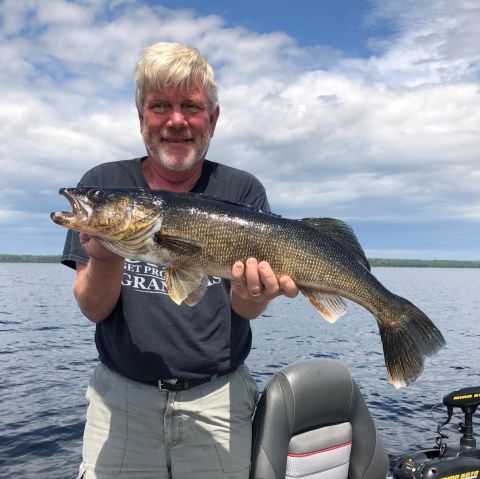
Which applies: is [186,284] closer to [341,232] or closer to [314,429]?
[341,232]

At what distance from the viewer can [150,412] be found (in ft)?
14.4

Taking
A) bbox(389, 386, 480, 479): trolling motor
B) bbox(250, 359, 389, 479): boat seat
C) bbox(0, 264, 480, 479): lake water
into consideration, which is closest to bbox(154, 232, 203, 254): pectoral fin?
bbox(250, 359, 389, 479): boat seat

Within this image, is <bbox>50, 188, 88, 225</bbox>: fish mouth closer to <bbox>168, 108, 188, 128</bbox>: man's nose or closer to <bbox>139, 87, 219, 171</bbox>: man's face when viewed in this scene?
<bbox>139, 87, 219, 171</bbox>: man's face

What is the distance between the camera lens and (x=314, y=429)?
5.56 meters

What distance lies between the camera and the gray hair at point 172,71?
14.0 feet

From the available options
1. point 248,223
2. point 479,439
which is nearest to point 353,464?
point 248,223

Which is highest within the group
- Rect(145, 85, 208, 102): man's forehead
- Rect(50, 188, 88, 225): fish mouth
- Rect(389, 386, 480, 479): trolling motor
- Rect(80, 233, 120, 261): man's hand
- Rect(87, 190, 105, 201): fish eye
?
Rect(145, 85, 208, 102): man's forehead

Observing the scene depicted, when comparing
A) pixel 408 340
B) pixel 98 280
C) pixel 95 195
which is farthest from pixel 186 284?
pixel 408 340

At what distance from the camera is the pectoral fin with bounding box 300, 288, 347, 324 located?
4457 millimetres

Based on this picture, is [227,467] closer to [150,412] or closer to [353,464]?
[150,412]

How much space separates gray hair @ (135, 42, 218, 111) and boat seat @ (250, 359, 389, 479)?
3034mm

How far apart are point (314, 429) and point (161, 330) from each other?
7.68 feet

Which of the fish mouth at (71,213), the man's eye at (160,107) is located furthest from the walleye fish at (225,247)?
the man's eye at (160,107)

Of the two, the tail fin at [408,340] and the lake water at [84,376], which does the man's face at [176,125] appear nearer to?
the tail fin at [408,340]
